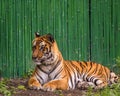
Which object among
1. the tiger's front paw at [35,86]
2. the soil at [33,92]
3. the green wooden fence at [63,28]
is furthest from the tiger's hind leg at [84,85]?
the green wooden fence at [63,28]

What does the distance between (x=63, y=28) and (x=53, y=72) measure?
81.5 inches

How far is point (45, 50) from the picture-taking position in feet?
34.4

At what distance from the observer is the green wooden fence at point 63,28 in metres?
12.1

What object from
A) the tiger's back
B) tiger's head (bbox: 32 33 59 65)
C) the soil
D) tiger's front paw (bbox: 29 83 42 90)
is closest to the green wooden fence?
the tiger's back

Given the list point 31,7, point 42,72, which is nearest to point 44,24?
point 31,7

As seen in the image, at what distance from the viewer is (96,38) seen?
12789 millimetres

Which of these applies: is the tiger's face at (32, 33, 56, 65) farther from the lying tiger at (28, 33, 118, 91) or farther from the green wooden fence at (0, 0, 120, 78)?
the green wooden fence at (0, 0, 120, 78)

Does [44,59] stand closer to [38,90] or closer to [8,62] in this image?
[38,90]

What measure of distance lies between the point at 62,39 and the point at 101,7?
3.76 feet

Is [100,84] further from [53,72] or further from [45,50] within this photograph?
[45,50]

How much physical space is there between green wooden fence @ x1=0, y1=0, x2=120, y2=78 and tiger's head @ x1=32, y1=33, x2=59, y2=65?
1611mm

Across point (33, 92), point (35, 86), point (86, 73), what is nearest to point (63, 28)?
point (86, 73)

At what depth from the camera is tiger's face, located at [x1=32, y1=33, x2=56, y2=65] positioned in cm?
1040

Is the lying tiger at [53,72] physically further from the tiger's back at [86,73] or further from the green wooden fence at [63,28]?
the green wooden fence at [63,28]
